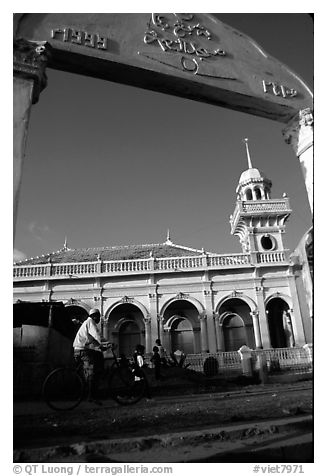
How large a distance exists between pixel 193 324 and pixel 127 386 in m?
16.8

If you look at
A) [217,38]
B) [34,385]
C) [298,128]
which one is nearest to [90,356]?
[34,385]

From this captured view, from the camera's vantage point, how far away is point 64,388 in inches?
189

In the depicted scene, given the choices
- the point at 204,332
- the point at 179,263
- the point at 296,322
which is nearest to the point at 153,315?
the point at 204,332

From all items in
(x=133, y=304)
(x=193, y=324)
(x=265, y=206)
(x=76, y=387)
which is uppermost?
(x=265, y=206)

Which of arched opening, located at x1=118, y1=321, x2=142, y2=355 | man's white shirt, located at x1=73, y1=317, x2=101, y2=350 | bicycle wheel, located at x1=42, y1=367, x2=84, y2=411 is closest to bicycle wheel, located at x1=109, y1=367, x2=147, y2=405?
bicycle wheel, located at x1=42, y1=367, x2=84, y2=411

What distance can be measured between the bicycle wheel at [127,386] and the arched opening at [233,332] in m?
16.5

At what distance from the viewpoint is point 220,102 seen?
3809 millimetres

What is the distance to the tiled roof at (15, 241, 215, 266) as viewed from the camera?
23219 mm

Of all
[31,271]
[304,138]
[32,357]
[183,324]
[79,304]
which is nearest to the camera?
[304,138]

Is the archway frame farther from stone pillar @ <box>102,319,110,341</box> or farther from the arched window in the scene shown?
the arched window

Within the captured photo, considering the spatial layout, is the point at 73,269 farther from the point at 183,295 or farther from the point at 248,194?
the point at 248,194

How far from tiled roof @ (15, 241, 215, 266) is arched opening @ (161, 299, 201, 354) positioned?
3.33 meters

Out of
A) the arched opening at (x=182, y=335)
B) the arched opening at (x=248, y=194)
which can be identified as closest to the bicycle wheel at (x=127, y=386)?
the arched opening at (x=182, y=335)

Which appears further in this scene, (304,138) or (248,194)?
(248,194)
